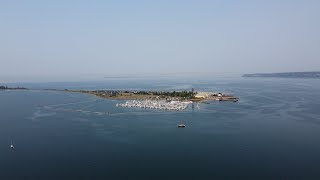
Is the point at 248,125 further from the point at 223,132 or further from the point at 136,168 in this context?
the point at 136,168

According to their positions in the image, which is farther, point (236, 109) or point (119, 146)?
point (236, 109)

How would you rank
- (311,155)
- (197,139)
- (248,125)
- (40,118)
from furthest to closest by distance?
1. (40,118)
2. (248,125)
3. (197,139)
4. (311,155)

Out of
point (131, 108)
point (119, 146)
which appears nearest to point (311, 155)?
point (119, 146)

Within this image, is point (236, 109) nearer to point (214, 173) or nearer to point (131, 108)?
point (131, 108)

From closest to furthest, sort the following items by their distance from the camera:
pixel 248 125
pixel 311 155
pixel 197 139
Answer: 1. pixel 311 155
2. pixel 197 139
3. pixel 248 125

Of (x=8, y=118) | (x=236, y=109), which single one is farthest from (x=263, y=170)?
(x=8, y=118)

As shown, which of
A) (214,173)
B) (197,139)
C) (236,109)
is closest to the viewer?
(214,173)
